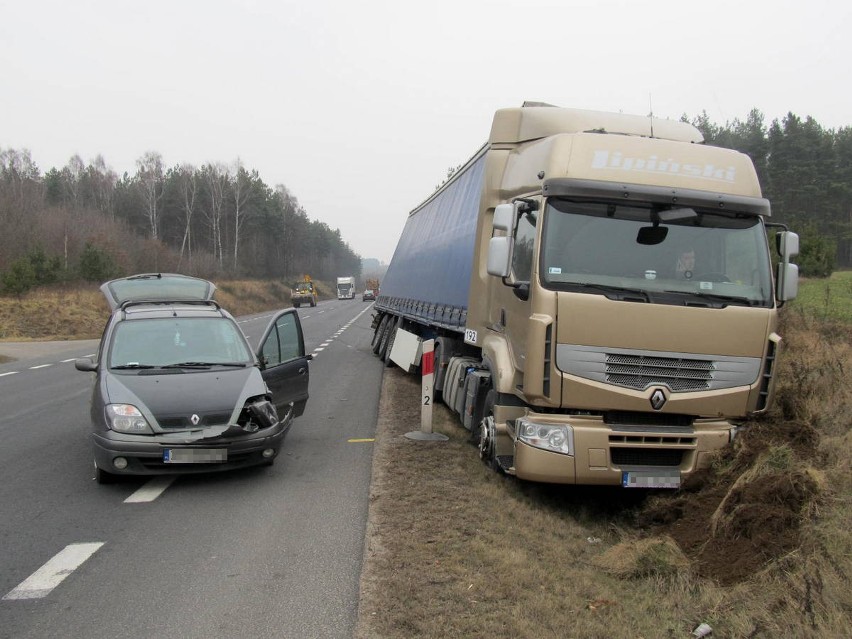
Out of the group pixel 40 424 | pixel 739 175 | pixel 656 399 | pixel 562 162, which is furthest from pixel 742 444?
pixel 40 424

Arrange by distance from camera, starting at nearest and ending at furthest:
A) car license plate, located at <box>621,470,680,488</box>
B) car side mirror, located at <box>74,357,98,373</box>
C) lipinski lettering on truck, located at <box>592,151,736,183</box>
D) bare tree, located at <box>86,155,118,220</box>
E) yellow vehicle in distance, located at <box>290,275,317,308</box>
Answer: car license plate, located at <box>621,470,680,488</box> → lipinski lettering on truck, located at <box>592,151,736,183</box> → car side mirror, located at <box>74,357,98,373</box> → yellow vehicle in distance, located at <box>290,275,317,308</box> → bare tree, located at <box>86,155,118,220</box>

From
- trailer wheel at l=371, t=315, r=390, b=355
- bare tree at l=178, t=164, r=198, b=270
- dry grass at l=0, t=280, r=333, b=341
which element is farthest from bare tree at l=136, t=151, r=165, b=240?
trailer wheel at l=371, t=315, r=390, b=355

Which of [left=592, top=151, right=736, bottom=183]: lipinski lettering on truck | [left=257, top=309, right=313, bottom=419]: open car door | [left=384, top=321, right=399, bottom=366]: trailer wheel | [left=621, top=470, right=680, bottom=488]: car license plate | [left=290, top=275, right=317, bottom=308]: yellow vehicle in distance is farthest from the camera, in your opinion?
[left=290, top=275, right=317, bottom=308]: yellow vehicle in distance

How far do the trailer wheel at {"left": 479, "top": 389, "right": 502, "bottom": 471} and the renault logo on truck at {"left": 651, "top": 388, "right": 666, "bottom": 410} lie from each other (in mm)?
1443

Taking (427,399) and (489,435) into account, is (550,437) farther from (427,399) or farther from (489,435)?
(427,399)

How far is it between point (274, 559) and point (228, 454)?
1827 millimetres

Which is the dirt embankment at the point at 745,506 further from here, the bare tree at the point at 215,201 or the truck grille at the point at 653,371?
the bare tree at the point at 215,201

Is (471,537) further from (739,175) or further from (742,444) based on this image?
(739,175)

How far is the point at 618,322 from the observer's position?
552 centimetres

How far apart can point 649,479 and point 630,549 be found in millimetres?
1020

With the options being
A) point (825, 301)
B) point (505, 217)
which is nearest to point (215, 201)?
point (825, 301)

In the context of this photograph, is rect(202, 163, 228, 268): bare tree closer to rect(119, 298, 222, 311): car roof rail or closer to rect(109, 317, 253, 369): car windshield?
rect(119, 298, 222, 311): car roof rail

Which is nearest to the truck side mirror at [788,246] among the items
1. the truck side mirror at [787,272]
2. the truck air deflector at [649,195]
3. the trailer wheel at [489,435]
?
the truck side mirror at [787,272]

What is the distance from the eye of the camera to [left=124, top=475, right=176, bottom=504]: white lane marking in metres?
6.22
